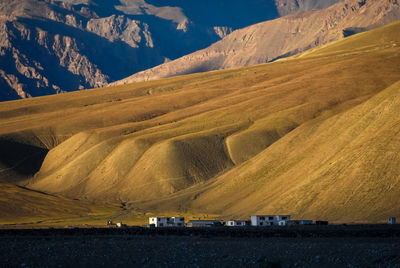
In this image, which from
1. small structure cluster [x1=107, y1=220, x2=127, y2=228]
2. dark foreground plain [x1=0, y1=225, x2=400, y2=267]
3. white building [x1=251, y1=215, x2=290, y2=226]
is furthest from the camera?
small structure cluster [x1=107, y1=220, x2=127, y2=228]

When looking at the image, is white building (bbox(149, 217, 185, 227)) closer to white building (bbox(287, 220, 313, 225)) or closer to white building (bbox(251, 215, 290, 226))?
white building (bbox(251, 215, 290, 226))

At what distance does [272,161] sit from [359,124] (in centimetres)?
2152

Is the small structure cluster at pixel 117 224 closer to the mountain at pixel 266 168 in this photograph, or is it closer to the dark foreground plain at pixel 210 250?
the mountain at pixel 266 168

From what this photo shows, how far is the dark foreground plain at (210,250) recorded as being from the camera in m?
52.7

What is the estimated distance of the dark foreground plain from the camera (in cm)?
5272

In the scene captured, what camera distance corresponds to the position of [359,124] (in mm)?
145750

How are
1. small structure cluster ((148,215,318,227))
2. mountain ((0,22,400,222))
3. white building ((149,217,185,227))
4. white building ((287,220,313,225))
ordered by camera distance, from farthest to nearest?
white building ((149,217,185,227)) < mountain ((0,22,400,222)) < small structure cluster ((148,215,318,227)) < white building ((287,220,313,225))

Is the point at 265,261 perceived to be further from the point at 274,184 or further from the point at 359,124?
the point at 359,124

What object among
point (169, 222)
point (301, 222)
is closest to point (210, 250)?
point (301, 222)

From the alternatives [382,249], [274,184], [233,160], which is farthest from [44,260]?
[233,160]

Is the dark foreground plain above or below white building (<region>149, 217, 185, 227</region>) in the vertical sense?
below

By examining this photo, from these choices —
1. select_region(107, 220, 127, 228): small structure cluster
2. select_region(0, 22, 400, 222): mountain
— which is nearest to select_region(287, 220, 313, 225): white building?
select_region(0, 22, 400, 222): mountain

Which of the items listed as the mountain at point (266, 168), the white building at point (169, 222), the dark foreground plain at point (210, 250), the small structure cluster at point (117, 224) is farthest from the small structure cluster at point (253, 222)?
the dark foreground plain at point (210, 250)

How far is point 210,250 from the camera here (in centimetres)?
6116
